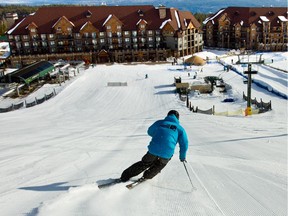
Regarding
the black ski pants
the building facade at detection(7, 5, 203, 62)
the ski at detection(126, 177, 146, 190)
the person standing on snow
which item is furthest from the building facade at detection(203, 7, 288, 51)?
the ski at detection(126, 177, 146, 190)

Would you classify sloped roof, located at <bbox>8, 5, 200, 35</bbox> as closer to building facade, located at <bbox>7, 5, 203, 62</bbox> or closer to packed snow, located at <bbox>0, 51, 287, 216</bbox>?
building facade, located at <bbox>7, 5, 203, 62</bbox>

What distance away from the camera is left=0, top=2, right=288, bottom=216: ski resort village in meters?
4.98

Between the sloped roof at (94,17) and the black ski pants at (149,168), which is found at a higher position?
the sloped roof at (94,17)

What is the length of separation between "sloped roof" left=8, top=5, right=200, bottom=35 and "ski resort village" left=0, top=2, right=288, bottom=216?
0.23 meters

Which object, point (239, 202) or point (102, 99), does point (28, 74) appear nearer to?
point (102, 99)

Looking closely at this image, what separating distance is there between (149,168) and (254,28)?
71.9 m

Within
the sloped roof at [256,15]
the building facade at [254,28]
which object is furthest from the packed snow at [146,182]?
the sloped roof at [256,15]

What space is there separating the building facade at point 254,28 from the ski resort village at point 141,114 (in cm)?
23

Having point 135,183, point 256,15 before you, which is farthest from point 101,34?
point 135,183

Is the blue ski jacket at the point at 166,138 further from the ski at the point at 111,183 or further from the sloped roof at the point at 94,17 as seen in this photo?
the sloped roof at the point at 94,17

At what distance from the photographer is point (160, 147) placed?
5.34m

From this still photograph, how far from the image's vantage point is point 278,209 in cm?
486

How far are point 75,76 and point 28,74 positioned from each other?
20.4 feet

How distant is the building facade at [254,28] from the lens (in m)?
70.2
